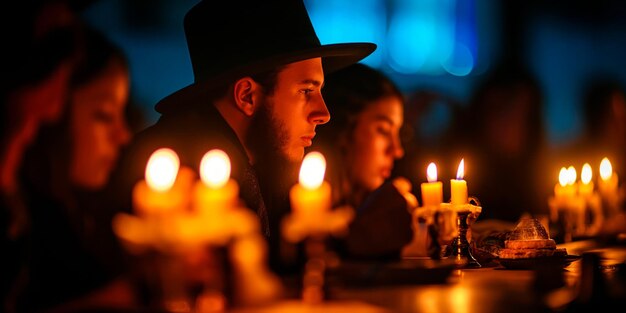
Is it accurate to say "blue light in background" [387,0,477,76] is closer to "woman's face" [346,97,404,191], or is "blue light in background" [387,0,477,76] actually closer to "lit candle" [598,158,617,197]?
"woman's face" [346,97,404,191]

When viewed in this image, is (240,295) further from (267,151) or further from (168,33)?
(168,33)

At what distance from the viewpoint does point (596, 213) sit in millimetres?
5500

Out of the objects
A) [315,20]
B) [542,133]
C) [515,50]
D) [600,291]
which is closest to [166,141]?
[600,291]

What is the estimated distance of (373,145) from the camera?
5859 mm

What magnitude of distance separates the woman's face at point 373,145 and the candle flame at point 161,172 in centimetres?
324

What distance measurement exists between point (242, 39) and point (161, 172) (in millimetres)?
1922

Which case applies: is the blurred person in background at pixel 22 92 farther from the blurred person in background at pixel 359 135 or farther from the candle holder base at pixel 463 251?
the blurred person in background at pixel 359 135

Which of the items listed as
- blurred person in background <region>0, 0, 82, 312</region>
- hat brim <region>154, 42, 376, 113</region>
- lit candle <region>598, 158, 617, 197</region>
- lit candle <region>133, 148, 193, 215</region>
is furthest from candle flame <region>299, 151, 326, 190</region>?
lit candle <region>598, 158, 617, 197</region>

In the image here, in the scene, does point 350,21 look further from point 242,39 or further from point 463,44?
point 242,39

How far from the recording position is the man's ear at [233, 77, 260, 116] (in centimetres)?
468

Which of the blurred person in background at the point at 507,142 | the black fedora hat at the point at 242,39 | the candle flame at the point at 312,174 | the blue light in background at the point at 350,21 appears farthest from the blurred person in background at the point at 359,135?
the blue light in background at the point at 350,21

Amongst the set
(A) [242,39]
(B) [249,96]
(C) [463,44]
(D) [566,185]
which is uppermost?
(C) [463,44]

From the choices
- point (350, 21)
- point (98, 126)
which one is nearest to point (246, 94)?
point (98, 126)

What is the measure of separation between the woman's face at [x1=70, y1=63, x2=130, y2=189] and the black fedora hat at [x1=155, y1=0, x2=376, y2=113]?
2.43 ft
